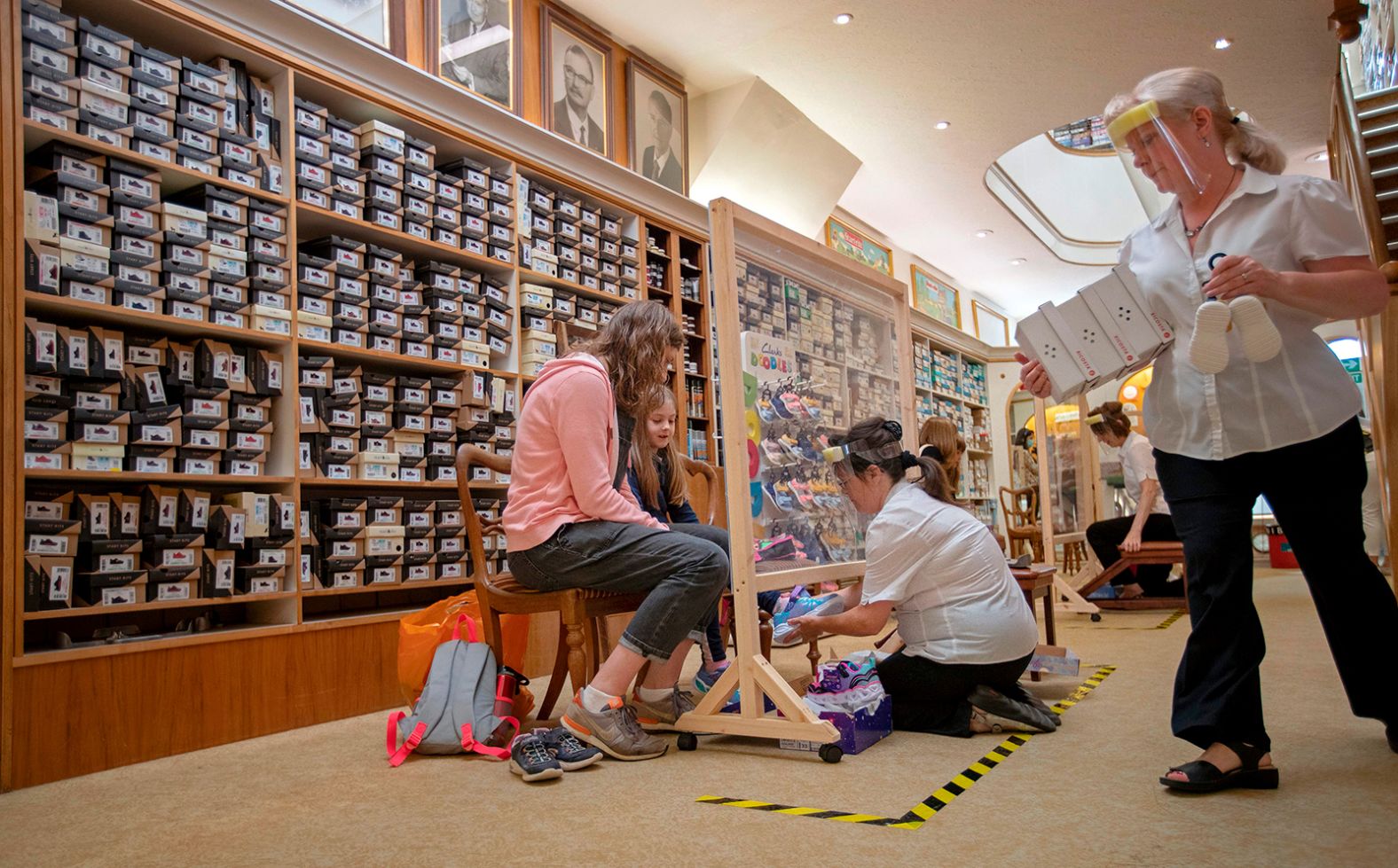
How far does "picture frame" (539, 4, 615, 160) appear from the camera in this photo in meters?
4.97

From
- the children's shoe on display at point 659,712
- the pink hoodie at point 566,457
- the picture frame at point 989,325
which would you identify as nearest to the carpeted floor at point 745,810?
the children's shoe on display at point 659,712

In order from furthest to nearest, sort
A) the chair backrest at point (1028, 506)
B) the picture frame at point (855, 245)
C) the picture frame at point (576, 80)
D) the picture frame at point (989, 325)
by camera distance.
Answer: the picture frame at point (989, 325)
the chair backrest at point (1028, 506)
the picture frame at point (855, 245)
the picture frame at point (576, 80)

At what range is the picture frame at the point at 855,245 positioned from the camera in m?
8.23

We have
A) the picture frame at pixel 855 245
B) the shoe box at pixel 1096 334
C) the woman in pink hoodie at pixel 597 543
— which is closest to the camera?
the shoe box at pixel 1096 334

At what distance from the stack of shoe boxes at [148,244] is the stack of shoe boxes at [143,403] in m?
0.13

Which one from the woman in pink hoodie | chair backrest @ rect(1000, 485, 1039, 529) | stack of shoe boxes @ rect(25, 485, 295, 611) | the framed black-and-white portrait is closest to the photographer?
the woman in pink hoodie

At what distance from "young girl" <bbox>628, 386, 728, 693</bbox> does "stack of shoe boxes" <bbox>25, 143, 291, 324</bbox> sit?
1.41m

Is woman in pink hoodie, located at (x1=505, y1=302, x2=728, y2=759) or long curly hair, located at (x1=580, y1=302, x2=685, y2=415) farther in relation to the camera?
long curly hair, located at (x1=580, y1=302, x2=685, y2=415)

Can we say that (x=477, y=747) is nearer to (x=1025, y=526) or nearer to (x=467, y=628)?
(x=467, y=628)

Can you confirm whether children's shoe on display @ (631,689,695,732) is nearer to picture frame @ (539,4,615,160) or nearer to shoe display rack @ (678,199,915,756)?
shoe display rack @ (678,199,915,756)

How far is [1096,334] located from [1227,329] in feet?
1.11

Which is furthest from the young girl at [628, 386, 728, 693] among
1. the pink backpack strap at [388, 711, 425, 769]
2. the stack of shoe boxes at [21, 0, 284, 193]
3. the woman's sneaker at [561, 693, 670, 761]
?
the stack of shoe boxes at [21, 0, 284, 193]

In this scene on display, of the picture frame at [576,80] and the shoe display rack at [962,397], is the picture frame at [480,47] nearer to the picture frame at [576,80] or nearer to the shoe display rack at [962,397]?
the picture frame at [576,80]

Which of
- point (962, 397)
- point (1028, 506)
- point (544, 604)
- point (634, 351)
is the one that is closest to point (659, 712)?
point (544, 604)
